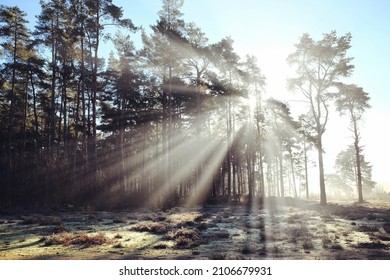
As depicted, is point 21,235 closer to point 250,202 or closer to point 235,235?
point 235,235

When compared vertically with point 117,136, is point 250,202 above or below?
below

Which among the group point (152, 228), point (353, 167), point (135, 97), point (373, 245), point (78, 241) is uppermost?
point (135, 97)

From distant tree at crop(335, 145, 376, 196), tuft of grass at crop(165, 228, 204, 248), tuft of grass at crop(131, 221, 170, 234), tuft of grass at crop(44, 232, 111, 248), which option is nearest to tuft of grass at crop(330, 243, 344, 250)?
tuft of grass at crop(165, 228, 204, 248)

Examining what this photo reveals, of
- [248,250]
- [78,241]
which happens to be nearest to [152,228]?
[78,241]

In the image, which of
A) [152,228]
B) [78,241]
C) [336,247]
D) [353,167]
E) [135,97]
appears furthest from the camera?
[353,167]

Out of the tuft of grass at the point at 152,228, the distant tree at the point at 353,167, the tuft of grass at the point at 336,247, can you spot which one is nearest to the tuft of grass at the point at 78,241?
the tuft of grass at the point at 152,228

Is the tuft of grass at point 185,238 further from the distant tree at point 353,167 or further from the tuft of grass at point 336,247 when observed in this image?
the distant tree at point 353,167

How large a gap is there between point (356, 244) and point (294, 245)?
78.7 inches

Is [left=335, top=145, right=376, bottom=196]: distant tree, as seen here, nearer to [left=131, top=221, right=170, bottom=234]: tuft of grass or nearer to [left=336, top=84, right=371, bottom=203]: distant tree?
[left=336, top=84, right=371, bottom=203]: distant tree

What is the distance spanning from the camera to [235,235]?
41.5ft

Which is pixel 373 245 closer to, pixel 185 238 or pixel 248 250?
pixel 248 250

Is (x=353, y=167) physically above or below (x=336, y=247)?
above

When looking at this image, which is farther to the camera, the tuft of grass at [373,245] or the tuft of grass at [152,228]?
the tuft of grass at [152,228]

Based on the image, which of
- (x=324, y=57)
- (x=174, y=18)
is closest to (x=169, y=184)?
(x=174, y=18)
